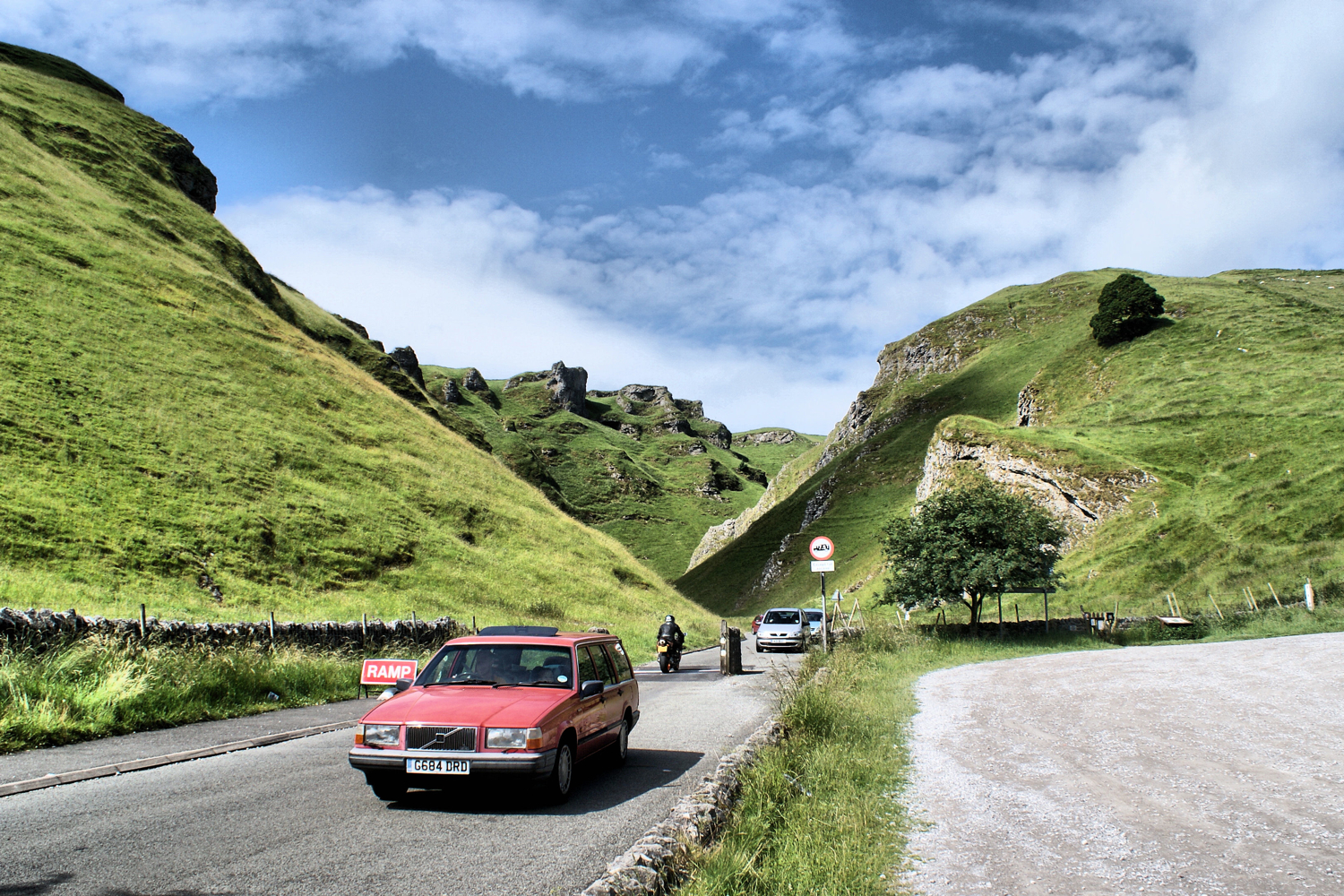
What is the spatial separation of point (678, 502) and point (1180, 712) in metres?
155

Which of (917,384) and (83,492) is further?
(917,384)

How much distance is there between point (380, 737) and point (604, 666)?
2959 mm

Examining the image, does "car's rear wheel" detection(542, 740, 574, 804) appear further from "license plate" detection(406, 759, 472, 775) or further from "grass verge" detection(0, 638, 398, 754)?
"grass verge" detection(0, 638, 398, 754)

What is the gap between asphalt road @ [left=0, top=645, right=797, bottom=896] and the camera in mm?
4738

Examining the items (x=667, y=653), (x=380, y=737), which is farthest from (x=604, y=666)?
(x=667, y=653)

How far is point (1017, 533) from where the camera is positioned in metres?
27.8

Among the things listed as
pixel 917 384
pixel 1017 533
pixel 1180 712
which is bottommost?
pixel 1180 712

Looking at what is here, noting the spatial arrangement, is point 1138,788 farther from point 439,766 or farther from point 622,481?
point 622,481

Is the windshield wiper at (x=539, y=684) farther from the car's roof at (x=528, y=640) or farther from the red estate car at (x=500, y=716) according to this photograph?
the car's roof at (x=528, y=640)

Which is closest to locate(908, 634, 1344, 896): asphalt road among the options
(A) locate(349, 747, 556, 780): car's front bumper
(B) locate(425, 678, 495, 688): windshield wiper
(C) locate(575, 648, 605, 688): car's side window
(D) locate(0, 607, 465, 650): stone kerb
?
(A) locate(349, 747, 556, 780): car's front bumper

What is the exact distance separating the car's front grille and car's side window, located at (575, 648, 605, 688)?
156 centimetres

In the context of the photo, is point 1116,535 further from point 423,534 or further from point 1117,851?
point 1117,851

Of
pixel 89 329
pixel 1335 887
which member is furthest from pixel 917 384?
pixel 1335 887

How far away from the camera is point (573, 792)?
7.64m
